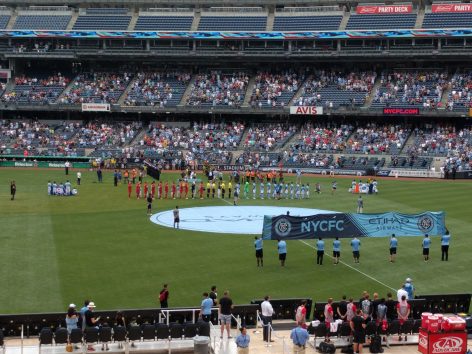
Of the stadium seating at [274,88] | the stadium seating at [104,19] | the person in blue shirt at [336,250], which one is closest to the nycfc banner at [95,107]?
the stadium seating at [104,19]

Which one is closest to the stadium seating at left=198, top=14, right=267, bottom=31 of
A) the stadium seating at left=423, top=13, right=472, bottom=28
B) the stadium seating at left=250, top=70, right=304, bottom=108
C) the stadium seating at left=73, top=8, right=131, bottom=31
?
the stadium seating at left=250, top=70, right=304, bottom=108

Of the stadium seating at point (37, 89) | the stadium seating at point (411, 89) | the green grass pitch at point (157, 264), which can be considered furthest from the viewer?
the stadium seating at point (37, 89)

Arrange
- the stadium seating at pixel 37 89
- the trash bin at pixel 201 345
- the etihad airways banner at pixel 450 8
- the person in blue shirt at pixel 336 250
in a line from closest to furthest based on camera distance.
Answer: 1. the trash bin at pixel 201 345
2. the person in blue shirt at pixel 336 250
3. the etihad airways banner at pixel 450 8
4. the stadium seating at pixel 37 89

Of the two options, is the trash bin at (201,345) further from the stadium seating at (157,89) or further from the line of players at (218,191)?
the stadium seating at (157,89)

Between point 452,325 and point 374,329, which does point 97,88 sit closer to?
point 374,329

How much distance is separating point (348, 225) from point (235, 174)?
2753 cm

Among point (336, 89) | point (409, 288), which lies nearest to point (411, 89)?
point (336, 89)

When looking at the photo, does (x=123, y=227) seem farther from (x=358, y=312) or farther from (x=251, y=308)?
(x=358, y=312)

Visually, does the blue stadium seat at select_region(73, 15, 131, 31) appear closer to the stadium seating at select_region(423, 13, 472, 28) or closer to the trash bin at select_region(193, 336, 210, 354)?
the stadium seating at select_region(423, 13, 472, 28)

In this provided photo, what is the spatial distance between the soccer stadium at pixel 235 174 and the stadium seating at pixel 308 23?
1.22 feet

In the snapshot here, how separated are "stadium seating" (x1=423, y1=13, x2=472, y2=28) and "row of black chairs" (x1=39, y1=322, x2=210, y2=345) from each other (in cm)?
6491

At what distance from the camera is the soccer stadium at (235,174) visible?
22.2m

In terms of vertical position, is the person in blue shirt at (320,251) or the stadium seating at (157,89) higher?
the stadium seating at (157,89)

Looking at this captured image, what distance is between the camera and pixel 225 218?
44.7 metres
